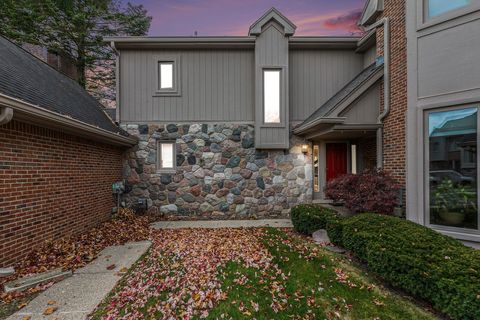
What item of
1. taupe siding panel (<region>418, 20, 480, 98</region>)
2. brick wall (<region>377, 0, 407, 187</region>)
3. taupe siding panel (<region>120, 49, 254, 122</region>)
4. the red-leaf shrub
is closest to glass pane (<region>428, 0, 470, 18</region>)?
taupe siding panel (<region>418, 20, 480, 98</region>)

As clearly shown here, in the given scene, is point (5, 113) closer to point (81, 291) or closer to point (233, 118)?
point (81, 291)

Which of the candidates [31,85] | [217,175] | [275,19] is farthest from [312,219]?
[31,85]

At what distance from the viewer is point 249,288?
10.4 feet

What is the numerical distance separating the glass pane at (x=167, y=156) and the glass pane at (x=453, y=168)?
23.5 feet

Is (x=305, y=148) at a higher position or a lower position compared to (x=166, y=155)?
higher

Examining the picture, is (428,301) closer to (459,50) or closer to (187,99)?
(459,50)

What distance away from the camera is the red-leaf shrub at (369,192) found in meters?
5.11

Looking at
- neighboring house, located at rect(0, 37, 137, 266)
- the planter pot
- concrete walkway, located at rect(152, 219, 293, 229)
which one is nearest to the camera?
neighboring house, located at rect(0, 37, 137, 266)

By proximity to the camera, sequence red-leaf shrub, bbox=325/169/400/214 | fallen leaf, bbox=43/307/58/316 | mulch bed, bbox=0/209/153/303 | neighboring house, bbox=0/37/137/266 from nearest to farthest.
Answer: fallen leaf, bbox=43/307/58/316 < mulch bed, bbox=0/209/153/303 < neighboring house, bbox=0/37/137/266 < red-leaf shrub, bbox=325/169/400/214

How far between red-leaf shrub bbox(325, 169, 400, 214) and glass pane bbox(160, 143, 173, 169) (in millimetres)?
5349

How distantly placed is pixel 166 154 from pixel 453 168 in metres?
7.64

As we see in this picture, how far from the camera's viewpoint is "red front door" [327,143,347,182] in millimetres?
7648

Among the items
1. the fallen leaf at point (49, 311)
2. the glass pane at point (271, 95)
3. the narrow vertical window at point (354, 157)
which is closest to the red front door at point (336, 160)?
the narrow vertical window at point (354, 157)

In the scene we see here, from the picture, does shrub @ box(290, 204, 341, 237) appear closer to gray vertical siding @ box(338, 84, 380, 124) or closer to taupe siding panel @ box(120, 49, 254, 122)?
gray vertical siding @ box(338, 84, 380, 124)
